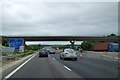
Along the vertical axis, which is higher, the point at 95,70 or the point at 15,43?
the point at 15,43

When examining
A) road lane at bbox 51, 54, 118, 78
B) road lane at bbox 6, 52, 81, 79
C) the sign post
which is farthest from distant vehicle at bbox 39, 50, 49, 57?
road lane at bbox 6, 52, 81, 79

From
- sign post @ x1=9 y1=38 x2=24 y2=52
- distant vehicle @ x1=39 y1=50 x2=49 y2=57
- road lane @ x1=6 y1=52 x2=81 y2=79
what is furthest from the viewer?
distant vehicle @ x1=39 y1=50 x2=49 y2=57

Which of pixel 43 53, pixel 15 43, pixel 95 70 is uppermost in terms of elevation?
pixel 15 43

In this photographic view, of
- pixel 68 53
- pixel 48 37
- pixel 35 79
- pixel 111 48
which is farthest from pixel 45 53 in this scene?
pixel 48 37

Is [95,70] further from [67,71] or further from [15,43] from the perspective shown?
[15,43]

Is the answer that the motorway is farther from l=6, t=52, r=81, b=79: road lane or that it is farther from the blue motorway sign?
the blue motorway sign

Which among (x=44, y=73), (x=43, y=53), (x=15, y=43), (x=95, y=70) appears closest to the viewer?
(x=44, y=73)

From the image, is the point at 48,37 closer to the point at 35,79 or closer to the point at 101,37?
the point at 101,37

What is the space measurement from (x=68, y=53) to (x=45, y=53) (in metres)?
15.1

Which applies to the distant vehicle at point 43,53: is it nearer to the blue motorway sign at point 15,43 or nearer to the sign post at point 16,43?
the sign post at point 16,43

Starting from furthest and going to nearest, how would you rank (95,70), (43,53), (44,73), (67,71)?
(43,53) < (95,70) < (67,71) < (44,73)

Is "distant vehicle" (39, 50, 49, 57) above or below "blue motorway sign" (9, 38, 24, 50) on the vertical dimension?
below

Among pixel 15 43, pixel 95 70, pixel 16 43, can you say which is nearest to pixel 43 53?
pixel 16 43

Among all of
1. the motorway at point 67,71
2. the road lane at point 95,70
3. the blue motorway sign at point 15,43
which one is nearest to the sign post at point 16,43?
the blue motorway sign at point 15,43
